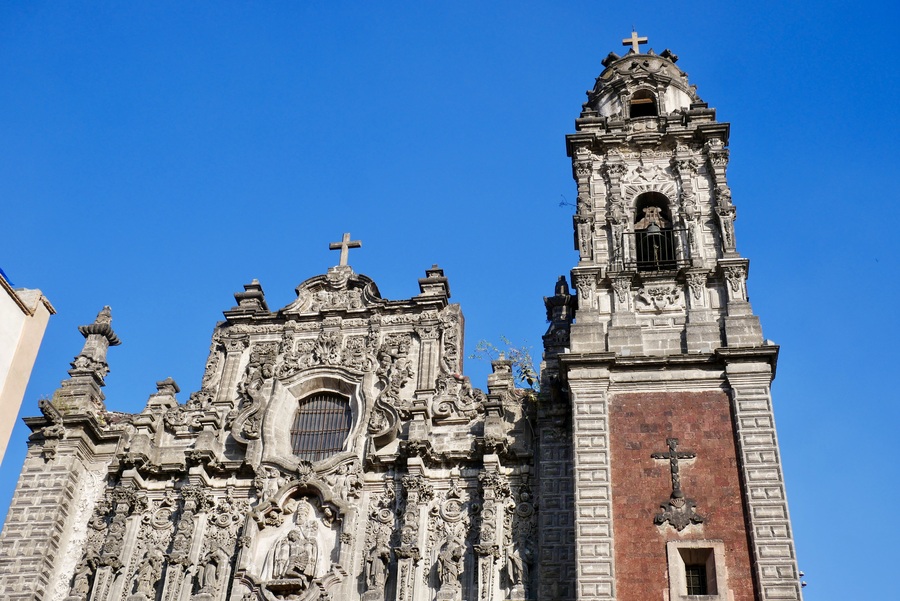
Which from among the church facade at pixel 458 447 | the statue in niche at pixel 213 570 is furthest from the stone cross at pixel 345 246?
the statue in niche at pixel 213 570

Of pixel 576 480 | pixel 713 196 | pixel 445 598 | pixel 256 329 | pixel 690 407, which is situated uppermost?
pixel 713 196

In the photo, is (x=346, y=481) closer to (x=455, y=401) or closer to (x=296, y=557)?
(x=296, y=557)

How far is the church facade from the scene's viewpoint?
1948cm

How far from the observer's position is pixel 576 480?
19.8m

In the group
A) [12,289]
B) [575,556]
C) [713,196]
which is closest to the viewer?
[575,556]

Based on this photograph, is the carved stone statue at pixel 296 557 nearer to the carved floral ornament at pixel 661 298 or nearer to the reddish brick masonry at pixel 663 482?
the reddish brick masonry at pixel 663 482

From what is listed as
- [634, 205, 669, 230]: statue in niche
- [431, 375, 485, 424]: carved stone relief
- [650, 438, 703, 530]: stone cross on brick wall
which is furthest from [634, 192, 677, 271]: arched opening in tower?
[650, 438, 703, 530]: stone cross on brick wall

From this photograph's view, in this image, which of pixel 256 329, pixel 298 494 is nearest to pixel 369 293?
pixel 256 329

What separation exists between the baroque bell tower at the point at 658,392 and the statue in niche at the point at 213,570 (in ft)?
Result: 19.4

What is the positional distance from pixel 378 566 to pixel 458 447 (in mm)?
2925

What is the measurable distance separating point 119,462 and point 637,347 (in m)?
10.4

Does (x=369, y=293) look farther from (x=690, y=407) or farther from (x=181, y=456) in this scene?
(x=690, y=407)

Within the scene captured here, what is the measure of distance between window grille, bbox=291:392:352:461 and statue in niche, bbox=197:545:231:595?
2.61 metres

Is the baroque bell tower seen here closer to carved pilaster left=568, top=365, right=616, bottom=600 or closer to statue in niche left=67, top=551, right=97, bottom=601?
carved pilaster left=568, top=365, right=616, bottom=600
